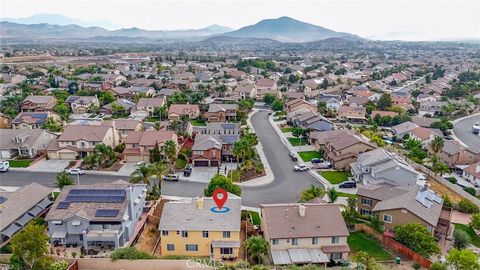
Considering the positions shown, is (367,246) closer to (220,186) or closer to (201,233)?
(201,233)

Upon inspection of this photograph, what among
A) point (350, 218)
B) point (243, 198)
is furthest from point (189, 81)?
point (350, 218)

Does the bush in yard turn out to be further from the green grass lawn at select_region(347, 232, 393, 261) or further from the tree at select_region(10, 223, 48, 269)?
the tree at select_region(10, 223, 48, 269)

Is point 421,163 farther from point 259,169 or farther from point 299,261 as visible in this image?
point 299,261

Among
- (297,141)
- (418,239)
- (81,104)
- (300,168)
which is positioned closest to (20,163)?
(81,104)

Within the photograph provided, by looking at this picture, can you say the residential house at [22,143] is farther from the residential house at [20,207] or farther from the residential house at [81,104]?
the residential house at [81,104]

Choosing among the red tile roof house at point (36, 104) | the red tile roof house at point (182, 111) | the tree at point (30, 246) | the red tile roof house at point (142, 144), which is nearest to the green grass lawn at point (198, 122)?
the red tile roof house at point (182, 111)

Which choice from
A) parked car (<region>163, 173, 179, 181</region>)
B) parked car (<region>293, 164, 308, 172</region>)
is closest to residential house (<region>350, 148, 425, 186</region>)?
parked car (<region>293, 164, 308, 172</region>)
